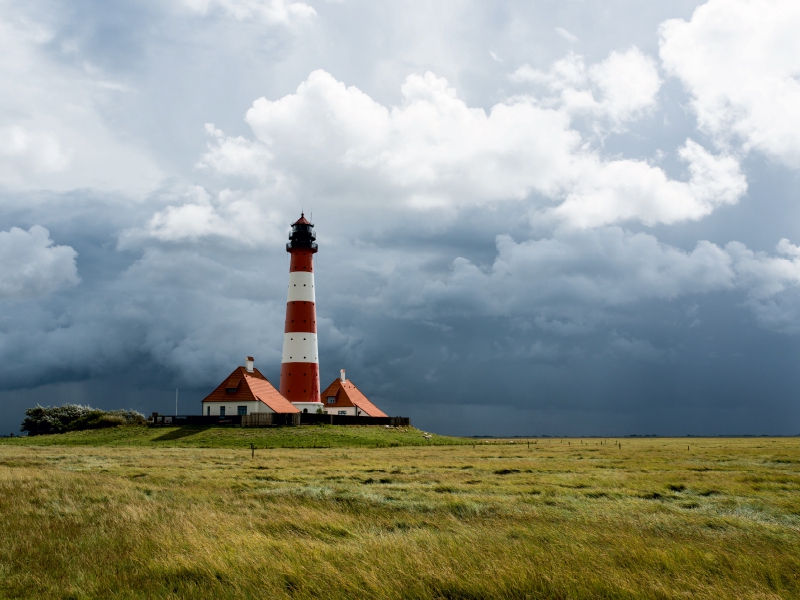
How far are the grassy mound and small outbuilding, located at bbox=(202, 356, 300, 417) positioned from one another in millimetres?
5669

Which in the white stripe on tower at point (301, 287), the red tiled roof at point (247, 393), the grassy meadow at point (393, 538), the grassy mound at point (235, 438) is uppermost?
the white stripe on tower at point (301, 287)

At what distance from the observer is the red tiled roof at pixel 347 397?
78.5 metres

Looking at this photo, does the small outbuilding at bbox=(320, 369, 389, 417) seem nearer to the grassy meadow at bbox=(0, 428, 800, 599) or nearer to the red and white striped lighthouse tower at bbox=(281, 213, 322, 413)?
the red and white striped lighthouse tower at bbox=(281, 213, 322, 413)

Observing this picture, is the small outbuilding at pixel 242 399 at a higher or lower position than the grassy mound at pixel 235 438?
higher

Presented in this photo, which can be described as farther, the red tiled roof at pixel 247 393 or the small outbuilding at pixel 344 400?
the small outbuilding at pixel 344 400

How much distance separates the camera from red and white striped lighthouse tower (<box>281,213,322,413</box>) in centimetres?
6712

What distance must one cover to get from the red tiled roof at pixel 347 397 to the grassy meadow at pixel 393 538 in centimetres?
5673

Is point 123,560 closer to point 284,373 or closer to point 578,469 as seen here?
point 578,469

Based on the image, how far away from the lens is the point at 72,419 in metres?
72.0

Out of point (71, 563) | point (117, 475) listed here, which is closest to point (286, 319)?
point (117, 475)

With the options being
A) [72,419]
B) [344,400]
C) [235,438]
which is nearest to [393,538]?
[235,438]

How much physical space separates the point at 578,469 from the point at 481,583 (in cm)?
2215

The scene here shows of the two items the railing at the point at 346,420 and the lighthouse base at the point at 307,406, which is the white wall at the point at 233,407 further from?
the railing at the point at 346,420

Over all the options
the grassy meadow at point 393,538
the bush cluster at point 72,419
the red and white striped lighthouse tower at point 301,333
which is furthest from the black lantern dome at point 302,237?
the grassy meadow at point 393,538
